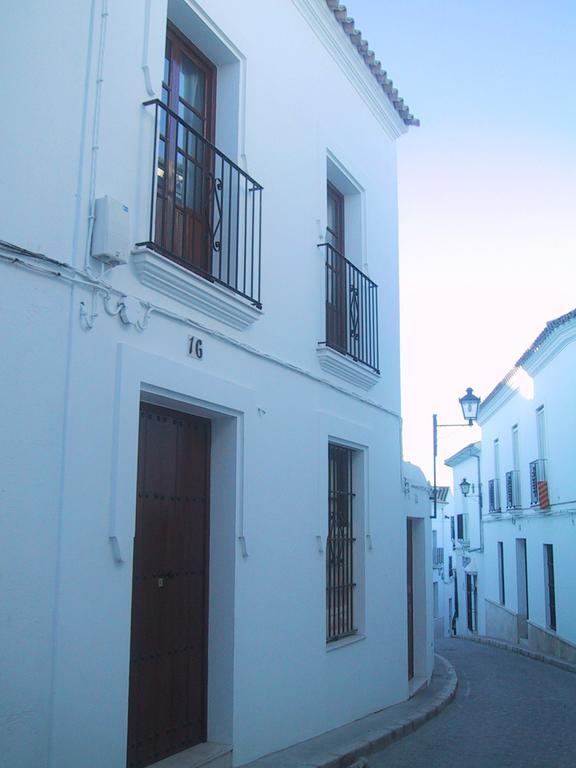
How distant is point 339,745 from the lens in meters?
6.45

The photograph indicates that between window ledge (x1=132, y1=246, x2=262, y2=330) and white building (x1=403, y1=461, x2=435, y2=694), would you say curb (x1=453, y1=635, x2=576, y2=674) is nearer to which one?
white building (x1=403, y1=461, x2=435, y2=694)

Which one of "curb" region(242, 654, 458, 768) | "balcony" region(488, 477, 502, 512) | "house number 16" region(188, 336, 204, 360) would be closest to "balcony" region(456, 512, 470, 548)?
"balcony" region(488, 477, 502, 512)

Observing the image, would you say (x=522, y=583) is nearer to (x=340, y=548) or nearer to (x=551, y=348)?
(x=551, y=348)

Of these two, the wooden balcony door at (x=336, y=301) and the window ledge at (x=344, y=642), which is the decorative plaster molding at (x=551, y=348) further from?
the window ledge at (x=344, y=642)

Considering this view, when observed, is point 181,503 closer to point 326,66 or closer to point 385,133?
point 326,66

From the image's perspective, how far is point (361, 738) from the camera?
22.4ft

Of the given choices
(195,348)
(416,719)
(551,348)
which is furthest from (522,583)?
(195,348)

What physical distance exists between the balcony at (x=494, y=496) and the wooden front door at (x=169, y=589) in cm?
1827

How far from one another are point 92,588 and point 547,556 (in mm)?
14998

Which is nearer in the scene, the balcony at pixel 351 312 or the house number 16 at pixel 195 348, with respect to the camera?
the house number 16 at pixel 195 348

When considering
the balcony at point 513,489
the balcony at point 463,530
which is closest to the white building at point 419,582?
the balcony at point 513,489

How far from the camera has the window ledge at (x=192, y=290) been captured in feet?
15.8

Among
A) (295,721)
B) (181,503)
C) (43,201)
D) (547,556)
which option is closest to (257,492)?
(181,503)

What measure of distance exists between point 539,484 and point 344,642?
11114 millimetres
